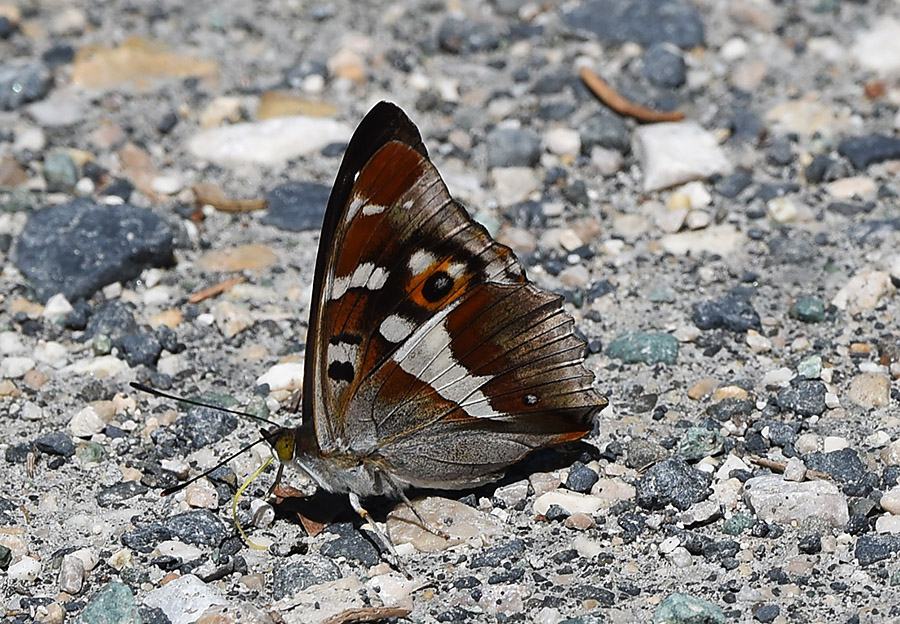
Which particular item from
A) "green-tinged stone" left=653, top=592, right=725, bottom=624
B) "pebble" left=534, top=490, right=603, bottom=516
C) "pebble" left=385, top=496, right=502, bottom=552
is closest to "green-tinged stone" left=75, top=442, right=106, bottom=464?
"pebble" left=385, top=496, right=502, bottom=552

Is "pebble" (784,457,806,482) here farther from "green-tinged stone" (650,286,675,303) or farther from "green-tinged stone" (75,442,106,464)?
"green-tinged stone" (75,442,106,464)

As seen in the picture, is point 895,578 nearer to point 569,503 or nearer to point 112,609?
point 569,503

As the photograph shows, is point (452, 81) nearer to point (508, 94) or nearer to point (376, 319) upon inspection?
point (508, 94)

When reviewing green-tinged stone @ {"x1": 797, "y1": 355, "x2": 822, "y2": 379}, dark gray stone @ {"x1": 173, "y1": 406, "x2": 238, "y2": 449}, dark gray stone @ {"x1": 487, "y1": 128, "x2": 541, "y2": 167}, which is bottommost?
dark gray stone @ {"x1": 173, "y1": 406, "x2": 238, "y2": 449}

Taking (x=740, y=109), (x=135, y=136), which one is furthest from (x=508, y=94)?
(x=135, y=136)

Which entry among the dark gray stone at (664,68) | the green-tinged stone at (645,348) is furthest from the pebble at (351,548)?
the dark gray stone at (664,68)

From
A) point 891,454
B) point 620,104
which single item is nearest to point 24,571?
point 891,454
